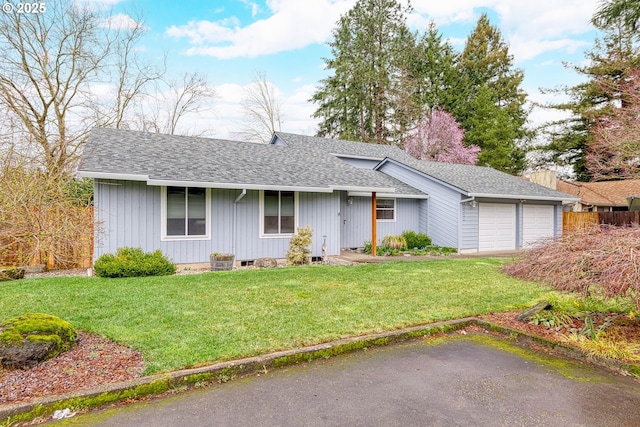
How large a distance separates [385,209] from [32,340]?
12646mm

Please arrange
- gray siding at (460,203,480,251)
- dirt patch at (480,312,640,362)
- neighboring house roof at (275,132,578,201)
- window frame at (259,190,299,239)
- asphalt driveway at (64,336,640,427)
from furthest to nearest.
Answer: neighboring house roof at (275,132,578,201)
gray siding at (460,203,480,251)
window frame at (259,190,299,239)
dirt patch at (480,312,640,362)
asphalt driveway at (64,336,640,427)

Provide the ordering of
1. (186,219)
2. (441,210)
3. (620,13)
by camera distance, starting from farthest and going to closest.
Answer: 1. (441,210)
2. (620,13)
3. (186,219)

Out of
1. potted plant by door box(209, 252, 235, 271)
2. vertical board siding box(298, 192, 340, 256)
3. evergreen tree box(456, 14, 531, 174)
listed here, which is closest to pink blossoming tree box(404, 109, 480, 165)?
evergreen tree box(456, 14, 531, 174)

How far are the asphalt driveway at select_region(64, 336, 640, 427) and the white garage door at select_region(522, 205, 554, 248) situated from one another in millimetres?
13215

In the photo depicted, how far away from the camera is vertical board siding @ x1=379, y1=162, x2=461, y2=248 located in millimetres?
14258

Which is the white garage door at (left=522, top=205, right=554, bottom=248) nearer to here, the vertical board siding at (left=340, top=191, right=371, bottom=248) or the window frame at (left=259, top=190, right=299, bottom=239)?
the vertical board siding at (left=340, top=191, right=371, bottom=248)

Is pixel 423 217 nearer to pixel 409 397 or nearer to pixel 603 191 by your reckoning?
pixel 409 397

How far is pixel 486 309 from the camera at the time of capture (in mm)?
5836

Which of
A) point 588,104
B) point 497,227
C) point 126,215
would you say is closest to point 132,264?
point 126,215

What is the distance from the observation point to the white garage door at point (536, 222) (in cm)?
1566

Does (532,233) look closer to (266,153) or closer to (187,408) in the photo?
(266,153)

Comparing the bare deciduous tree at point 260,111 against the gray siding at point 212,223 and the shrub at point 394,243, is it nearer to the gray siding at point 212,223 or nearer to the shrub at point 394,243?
the shrub at point 394,243

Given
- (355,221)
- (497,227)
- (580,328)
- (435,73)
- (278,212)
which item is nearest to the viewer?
(580,328)

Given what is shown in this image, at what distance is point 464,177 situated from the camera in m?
16.2
